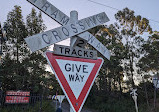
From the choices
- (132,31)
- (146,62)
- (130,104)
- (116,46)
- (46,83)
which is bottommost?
(130,104)

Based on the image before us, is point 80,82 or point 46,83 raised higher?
point 80,82

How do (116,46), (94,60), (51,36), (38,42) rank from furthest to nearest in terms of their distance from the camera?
(116,46)
(94,60)
(51,36)
(38,42)

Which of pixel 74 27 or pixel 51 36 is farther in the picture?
pixel 74 27

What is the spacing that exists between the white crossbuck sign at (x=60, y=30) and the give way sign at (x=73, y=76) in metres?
0.18

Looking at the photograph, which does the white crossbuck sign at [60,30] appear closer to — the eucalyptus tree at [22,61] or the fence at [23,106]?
the fence at [23,106]

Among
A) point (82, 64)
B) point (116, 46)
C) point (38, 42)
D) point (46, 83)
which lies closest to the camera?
point (38, 42)

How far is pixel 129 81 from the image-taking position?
22.7 metres

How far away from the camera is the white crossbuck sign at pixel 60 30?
1602 millimetres

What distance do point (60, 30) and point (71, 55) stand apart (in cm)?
34

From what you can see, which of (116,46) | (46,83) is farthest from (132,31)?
(46,83)

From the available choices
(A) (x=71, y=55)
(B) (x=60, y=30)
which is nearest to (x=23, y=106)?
(A) (x=71, y=55)

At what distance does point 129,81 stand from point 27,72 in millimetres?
15164

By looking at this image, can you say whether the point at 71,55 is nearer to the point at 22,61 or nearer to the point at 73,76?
the point at 73,76

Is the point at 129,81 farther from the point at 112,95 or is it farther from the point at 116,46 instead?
the point at 116,46
